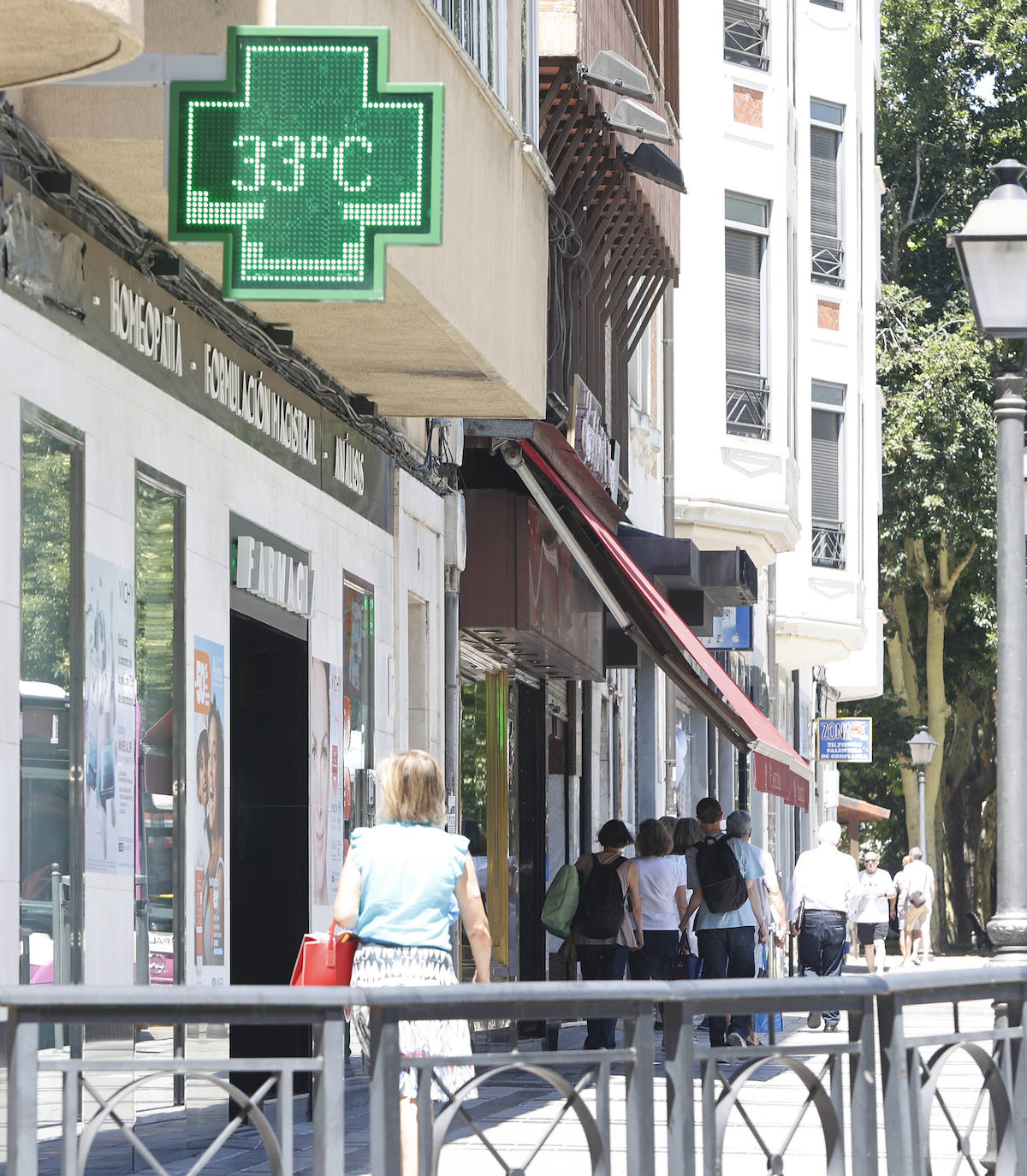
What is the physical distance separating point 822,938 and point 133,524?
11.5 meters

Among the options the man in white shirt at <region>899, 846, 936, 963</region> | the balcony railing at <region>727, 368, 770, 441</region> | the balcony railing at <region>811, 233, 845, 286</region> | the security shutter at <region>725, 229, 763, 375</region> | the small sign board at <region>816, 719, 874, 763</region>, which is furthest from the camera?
the small sign board at <region>816, 719, 874, 763</region>

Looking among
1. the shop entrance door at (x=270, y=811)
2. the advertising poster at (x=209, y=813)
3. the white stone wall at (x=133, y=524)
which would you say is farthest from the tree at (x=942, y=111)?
the advertising poster at (x=209, y=813)

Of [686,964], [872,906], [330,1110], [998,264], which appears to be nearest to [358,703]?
[998,264]

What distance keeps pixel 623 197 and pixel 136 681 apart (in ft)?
27.4

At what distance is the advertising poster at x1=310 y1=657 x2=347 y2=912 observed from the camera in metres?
12.4

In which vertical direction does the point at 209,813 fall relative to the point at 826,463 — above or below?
below

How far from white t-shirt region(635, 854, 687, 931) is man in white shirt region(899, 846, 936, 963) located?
19208 millimetres

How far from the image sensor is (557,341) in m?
16.2

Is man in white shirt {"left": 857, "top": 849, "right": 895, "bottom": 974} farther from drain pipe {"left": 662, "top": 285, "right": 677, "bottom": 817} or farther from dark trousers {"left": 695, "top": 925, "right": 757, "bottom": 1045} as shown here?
dark trousers {"left": 695, "top": 925, "right": 757, "bottom": 1045}

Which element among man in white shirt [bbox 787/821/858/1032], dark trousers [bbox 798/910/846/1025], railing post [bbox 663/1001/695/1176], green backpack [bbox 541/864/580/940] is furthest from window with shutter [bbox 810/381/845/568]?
railing post [bbox 663/1001/695/1176]

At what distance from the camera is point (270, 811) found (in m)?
12.4

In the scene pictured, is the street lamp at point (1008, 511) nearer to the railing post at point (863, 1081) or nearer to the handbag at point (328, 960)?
the handbag at point (328, 960)

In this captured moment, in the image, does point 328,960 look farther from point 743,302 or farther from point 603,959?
point 743,302

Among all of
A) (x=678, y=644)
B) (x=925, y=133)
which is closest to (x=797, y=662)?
(x=925, y=133)
